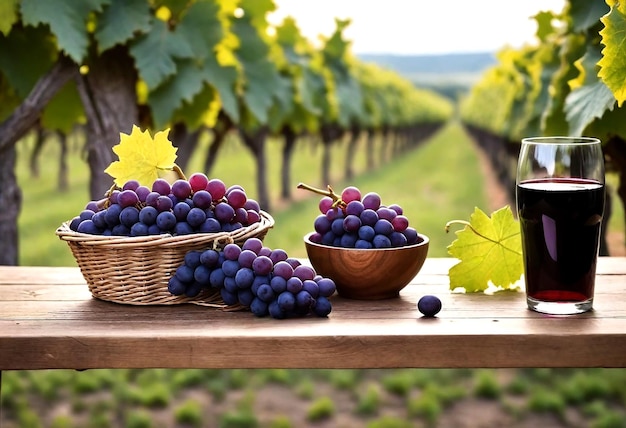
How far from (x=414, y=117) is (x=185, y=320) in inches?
1134

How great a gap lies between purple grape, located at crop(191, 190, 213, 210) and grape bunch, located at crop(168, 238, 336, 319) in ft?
0.34

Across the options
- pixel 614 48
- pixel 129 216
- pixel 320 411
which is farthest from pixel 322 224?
pixel 320 411

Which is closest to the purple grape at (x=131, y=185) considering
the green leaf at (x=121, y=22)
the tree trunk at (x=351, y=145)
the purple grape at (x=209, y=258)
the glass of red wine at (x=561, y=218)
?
the purple grape at (x=209, y=258)

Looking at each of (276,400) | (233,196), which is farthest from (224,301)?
(276,400)

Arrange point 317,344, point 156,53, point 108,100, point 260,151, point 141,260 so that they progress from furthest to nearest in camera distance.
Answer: point 260,151
point 108,100
point 156,53
point 141,260
point 317,344

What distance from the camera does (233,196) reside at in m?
1.77

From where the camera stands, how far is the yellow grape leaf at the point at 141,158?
1.80m

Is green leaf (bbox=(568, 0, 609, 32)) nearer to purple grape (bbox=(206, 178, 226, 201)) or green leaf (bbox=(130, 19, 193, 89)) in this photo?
green leaf (bbox=(130, 19, 193, 89))

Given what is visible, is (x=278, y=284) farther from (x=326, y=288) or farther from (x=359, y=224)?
(x=359, y=224)

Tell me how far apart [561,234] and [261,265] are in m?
0.58

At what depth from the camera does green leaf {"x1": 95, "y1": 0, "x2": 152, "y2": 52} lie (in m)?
3.34

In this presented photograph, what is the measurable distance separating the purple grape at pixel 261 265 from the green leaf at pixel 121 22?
6.47 ft

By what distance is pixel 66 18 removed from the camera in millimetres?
3178

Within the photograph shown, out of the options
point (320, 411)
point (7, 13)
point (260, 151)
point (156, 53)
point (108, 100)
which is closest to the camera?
point (7, 13)
